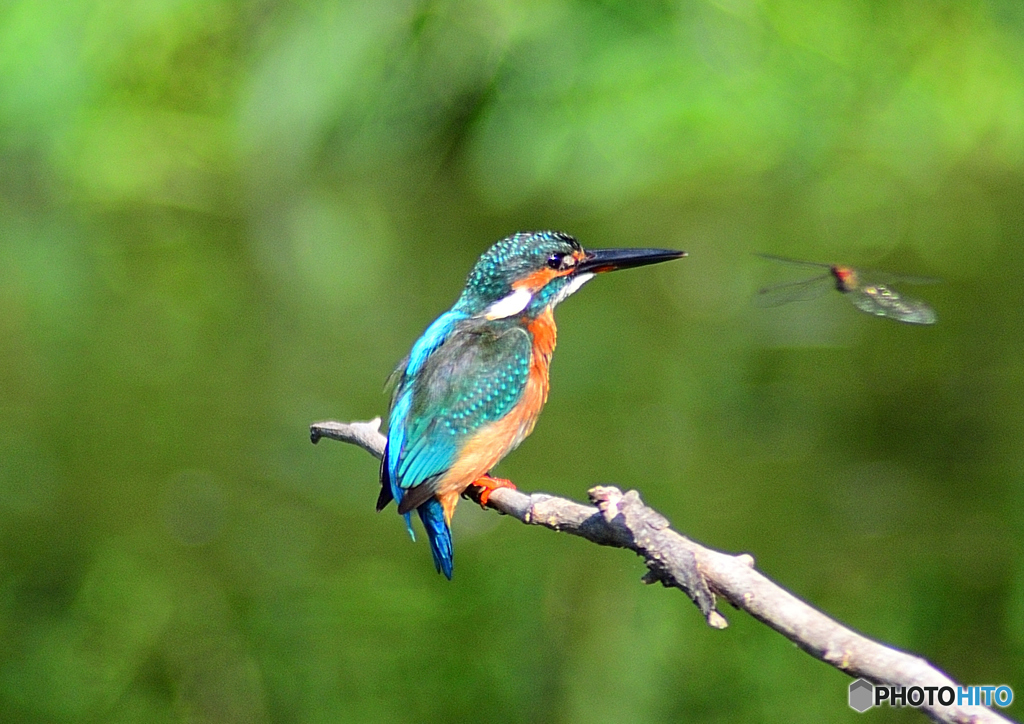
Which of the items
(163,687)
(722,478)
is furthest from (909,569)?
(163,687)

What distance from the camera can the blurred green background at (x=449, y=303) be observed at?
3982 millimetres

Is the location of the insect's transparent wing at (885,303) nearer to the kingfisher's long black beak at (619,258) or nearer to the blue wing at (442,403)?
the kingfisher's long black beak at (619,258)

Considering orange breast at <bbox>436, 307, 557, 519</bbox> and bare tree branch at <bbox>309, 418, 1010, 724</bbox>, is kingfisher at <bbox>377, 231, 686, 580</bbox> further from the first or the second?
bare tree branch at <bbox>309, 418, 1010, 724</bbox>

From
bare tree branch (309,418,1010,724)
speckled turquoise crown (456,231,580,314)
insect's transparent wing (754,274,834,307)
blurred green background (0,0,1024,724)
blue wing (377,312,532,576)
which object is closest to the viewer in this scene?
bare tree branch (309,418,1010,724)

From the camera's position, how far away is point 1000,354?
562 centimetres

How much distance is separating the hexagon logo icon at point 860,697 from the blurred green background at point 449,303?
9 cm

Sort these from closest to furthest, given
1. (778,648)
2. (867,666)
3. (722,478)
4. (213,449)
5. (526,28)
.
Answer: (867,666), (778,648), (722,478), (213,449), (526,28)

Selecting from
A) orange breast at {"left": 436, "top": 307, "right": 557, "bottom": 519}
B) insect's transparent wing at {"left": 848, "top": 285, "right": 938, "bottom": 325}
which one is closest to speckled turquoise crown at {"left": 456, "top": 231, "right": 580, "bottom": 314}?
orange breast at {"left": 436, "top": 307, "right": 557, "bottom": 519}

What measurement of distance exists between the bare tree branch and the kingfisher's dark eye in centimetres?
107

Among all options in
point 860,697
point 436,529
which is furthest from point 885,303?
point 436,529

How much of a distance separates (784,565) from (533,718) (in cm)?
99

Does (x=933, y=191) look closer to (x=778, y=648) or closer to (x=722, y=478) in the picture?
(x=722, y=478)

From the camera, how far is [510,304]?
3143 mm

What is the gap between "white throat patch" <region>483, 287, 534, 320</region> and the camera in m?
3.14
